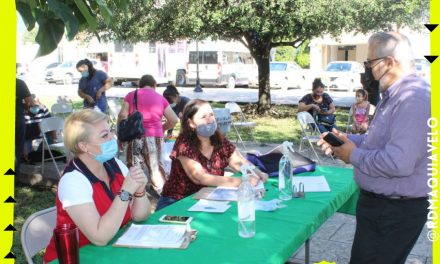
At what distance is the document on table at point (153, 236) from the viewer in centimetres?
217

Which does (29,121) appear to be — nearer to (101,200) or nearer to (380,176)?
(101,200)

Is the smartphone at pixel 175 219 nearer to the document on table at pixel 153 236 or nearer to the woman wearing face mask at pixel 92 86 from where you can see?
the document on table at pixel 153 236

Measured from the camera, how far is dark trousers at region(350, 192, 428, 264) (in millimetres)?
2344

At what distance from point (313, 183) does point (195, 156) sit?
2.92ft

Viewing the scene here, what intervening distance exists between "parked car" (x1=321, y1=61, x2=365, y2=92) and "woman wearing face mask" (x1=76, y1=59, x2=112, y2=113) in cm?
1491

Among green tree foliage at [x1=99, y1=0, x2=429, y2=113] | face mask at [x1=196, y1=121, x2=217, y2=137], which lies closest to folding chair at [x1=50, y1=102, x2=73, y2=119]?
green tree foliage at [x1=99, y1=0, x2=429, y2=113]

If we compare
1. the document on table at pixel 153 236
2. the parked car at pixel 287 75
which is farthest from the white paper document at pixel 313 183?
the parked car at pixel 287 75

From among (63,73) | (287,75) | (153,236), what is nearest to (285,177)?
(153,236)

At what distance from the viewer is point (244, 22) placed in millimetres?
10734

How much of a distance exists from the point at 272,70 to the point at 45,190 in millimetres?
18499

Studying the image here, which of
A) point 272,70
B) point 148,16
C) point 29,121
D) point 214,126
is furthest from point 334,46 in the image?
point 214,126

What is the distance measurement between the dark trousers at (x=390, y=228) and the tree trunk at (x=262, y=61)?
35.1ft

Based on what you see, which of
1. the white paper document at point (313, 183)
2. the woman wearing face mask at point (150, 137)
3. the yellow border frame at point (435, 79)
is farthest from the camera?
the woman wearing face mask at point (150, 137)

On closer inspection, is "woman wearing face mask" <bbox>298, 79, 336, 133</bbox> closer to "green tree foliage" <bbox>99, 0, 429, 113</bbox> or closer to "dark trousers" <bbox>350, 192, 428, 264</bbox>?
"green tree foliage" <bbox>99, 0, 429, 113</bbox>
